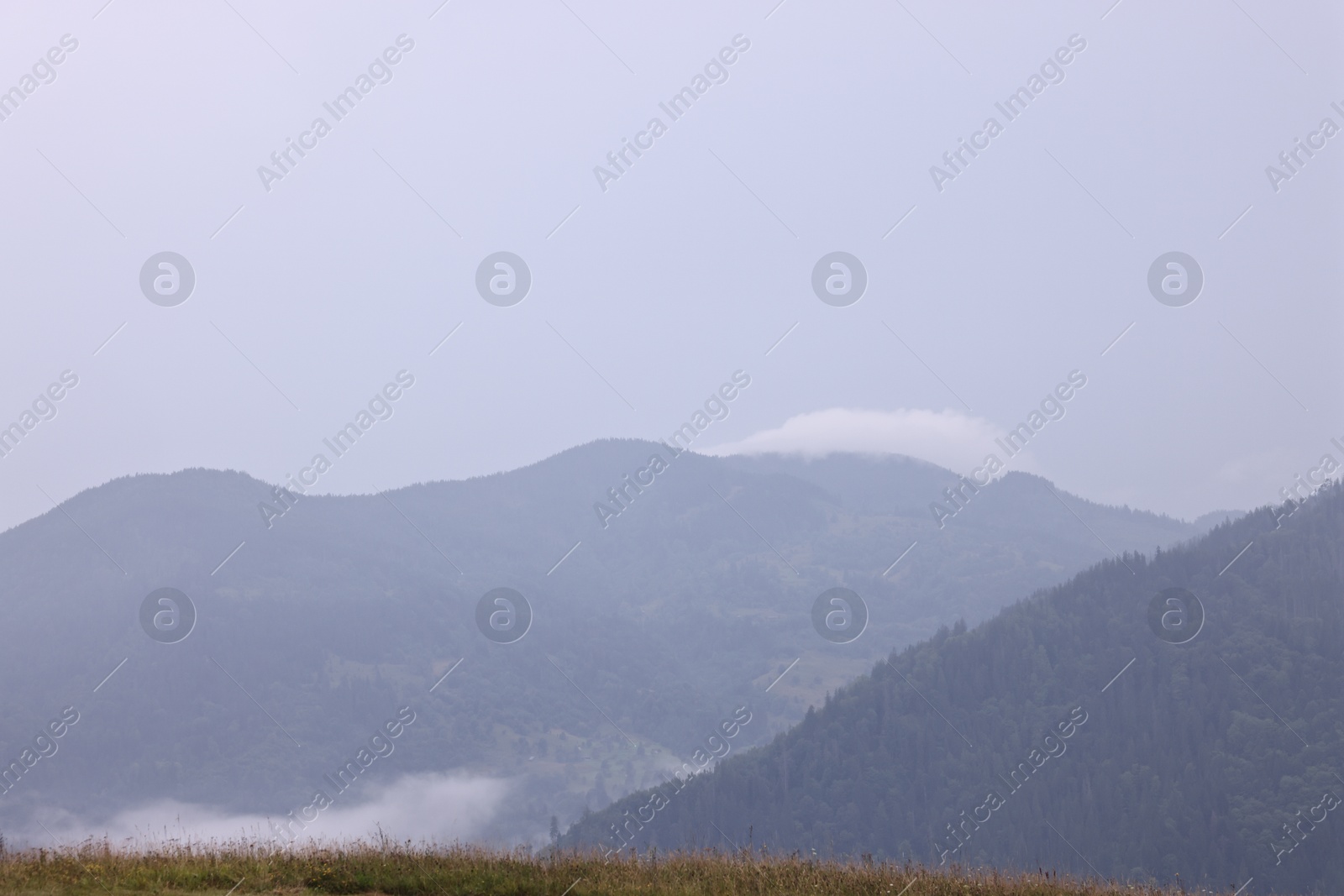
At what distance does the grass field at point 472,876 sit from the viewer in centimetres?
1212

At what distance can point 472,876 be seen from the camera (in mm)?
12617

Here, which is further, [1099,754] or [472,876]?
[1099,754]

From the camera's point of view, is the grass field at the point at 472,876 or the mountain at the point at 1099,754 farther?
the mountain at the point at 1099,754

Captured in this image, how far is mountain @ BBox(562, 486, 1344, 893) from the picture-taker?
144 m

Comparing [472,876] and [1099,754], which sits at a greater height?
[472,876]

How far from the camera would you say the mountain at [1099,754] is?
144 metres

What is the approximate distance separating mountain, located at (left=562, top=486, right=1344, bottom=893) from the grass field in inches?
5117

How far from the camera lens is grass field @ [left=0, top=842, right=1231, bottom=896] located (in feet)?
39.8

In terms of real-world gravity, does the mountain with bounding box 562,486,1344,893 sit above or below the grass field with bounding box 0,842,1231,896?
below

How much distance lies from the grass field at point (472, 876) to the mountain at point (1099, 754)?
426 feet

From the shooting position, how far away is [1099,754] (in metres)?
172

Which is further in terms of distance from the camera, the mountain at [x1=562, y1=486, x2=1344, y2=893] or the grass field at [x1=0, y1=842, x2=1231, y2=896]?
the mountain at [x1=562, y1=486, x2=1344, y2=893]

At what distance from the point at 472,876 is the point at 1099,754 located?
7232 inches

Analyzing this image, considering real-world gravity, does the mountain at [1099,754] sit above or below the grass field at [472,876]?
below
